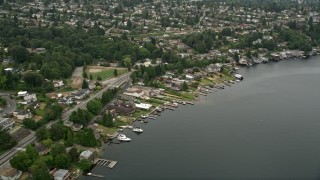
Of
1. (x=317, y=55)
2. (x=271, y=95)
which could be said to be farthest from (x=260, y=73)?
(x=317, y=55)

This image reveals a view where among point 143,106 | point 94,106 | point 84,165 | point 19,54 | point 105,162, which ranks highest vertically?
point 19,54

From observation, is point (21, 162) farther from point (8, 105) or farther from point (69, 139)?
point (8, 105)

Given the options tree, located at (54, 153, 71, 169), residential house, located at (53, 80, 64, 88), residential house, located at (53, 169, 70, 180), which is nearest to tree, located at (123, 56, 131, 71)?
residential house, located at (53, 80, 64, 88)

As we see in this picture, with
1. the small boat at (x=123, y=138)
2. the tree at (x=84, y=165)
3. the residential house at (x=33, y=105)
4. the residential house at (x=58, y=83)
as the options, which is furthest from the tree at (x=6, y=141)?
the residential house at (x=58, y=83)

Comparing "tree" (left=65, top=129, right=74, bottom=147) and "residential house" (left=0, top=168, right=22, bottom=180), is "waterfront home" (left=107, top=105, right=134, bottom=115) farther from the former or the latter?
"residential house" (left=0, top=168, right=22, bottom=180)

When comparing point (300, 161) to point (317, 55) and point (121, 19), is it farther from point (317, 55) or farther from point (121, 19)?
point (121, 19)

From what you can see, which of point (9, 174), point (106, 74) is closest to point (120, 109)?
point (106, 74)
